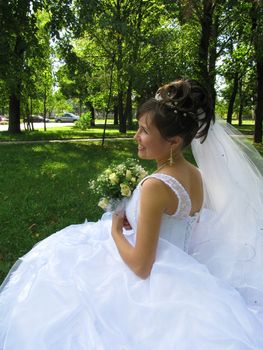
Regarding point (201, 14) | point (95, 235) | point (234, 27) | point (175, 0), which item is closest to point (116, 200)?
point (95, 235)

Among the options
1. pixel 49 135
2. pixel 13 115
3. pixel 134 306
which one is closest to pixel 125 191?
pixel 134 306

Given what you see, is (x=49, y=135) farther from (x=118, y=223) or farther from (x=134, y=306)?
(x=134, y=306)

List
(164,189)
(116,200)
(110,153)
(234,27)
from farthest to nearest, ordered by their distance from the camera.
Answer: (234,27)
(110,153)
(116,200)
(164,189)

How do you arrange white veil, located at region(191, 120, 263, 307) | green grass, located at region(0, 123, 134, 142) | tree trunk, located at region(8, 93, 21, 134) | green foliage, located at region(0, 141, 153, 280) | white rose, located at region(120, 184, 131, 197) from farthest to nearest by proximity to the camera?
tree trunk, located at region(8, 93, 21, 134)
green grass, located at region(0, 123, 134, 142)
green foliage, located at region(0, 141, 153, 280)
white veil, located at region(191, 120, 263, 307)
white rose, located at region(120, 184, 131, 197)

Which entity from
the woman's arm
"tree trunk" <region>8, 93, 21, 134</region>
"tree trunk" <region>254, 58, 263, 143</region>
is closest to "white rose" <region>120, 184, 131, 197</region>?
the woman's arm

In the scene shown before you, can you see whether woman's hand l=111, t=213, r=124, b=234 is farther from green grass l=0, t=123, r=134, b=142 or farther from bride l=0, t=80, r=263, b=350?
green grass l=0, t=123, r=134, b=142

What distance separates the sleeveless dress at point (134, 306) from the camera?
2072mm

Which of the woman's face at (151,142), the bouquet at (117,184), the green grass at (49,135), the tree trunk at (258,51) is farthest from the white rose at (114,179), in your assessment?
the green grass at (49,135)

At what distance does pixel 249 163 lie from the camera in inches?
130

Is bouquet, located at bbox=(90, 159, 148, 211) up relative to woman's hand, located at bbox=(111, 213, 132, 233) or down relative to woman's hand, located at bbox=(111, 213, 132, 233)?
up

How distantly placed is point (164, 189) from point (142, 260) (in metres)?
0.44

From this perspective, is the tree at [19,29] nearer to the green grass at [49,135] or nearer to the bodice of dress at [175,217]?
the green grass at [49,135]

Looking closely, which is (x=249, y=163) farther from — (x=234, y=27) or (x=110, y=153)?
(x=234, y=27)

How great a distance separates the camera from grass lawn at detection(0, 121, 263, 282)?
5418 mm
